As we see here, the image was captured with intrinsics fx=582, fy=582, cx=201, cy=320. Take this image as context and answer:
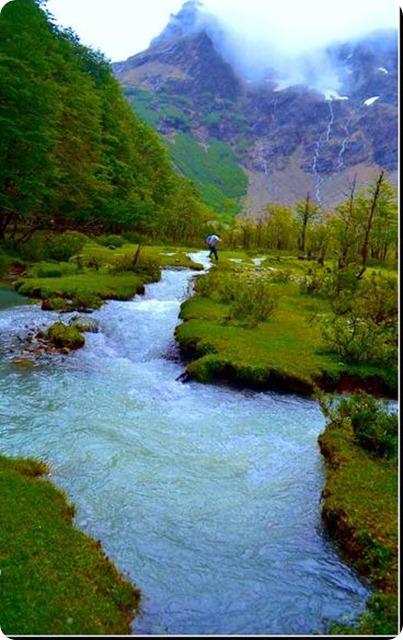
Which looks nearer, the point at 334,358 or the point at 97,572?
the point at 97,572

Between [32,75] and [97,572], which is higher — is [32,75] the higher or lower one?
the higher one

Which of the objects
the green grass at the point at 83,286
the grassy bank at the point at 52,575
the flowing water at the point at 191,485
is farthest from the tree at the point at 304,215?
the grassy bank at the point at 52,575

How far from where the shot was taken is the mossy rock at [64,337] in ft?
67.0

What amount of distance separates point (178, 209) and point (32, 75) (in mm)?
48490

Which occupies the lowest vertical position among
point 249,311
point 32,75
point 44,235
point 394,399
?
point 394,399

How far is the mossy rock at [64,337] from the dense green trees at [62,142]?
57.7 feet

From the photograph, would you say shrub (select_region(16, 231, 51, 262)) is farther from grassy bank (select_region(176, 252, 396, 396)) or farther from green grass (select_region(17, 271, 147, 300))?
grassy bank (select_region(176, 252, 396, 396))

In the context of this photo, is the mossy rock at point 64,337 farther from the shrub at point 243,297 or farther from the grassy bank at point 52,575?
the grassy bank at point 52,575

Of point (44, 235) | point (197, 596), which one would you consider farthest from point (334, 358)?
point (44, 235)

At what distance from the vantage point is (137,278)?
34125mm

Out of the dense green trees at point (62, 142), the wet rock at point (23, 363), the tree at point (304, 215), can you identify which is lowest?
the wet rock at point (23, 363)

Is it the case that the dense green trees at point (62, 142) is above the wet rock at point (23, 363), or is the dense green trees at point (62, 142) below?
above

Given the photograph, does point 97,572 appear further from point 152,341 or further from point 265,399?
point 152,341

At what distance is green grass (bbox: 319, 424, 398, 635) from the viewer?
742cm
